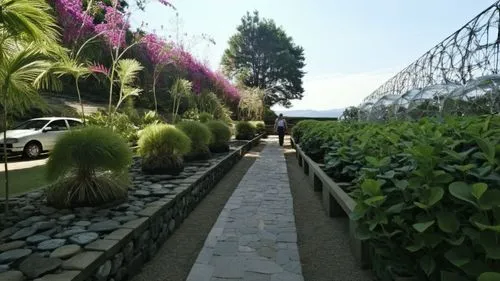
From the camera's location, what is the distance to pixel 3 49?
3725mm

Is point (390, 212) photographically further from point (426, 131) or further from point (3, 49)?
point (3, 49)

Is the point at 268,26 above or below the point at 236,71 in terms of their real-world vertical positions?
above

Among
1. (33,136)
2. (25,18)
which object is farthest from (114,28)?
(25,18)

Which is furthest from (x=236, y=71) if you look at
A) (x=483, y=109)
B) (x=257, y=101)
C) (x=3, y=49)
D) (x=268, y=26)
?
(x=3, y=49)

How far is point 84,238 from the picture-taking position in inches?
126

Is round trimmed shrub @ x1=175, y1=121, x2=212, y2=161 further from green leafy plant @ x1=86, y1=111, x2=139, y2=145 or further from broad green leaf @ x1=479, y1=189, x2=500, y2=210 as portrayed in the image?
broad green leaf @ x1=479, y1=189, x2=500, y2=210

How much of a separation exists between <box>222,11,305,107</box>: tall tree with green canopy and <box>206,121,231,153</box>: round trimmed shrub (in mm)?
36034

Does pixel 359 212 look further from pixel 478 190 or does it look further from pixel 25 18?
pixel 25 18

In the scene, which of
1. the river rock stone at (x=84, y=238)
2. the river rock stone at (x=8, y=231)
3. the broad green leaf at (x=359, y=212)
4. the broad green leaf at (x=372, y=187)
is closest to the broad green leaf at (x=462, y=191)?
the broad green leaf at (x=372, y=187)

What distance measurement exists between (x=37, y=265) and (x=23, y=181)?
4711mm

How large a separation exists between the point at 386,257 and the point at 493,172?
73 centimetres

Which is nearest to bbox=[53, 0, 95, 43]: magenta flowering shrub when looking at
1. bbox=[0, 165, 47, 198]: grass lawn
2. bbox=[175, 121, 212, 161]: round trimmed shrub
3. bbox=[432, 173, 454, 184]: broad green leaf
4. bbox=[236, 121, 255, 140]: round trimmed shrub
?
bbox=[175, 121, 212, 161]: round trimmed shrub

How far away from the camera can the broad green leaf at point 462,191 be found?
1.67 meters

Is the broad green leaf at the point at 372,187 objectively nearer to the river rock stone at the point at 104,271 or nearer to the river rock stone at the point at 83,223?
the river rock stone at the point at 104,271
